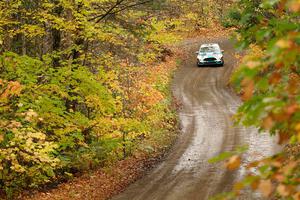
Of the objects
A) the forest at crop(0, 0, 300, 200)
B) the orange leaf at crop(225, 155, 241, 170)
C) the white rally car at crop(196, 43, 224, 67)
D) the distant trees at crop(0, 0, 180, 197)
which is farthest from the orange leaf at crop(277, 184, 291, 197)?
the white rally car at crop(196, 43, 224, 67)

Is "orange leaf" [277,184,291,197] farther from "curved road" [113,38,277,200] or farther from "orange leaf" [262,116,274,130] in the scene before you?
"curved road" [113,38,277,200]

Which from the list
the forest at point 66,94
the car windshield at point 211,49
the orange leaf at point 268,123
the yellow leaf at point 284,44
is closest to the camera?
the yellow leaf at point 284,44

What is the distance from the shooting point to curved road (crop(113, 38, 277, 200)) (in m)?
13.7

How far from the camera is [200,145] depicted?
1920cm

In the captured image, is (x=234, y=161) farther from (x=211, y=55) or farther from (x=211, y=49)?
(x=211, y=55)

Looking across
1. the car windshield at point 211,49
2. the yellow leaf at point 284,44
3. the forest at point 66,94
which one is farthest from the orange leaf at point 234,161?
the car windshield at point 211,49

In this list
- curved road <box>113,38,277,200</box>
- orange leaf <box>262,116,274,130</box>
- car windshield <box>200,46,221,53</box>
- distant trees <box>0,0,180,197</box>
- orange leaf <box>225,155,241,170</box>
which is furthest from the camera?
car windshield <box>200,46,221,53</box>

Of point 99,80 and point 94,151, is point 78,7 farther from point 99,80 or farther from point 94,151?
point 94,151

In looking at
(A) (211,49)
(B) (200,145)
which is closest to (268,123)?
(B) (200,145)

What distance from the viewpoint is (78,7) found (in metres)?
14.0

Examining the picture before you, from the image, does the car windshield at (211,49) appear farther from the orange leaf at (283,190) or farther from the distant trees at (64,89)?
the orange leaf at (283,190)

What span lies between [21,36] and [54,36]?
7.66 ft

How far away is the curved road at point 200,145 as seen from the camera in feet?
45.0

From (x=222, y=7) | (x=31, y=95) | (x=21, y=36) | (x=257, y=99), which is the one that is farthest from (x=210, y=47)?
(x=257, y=99)
